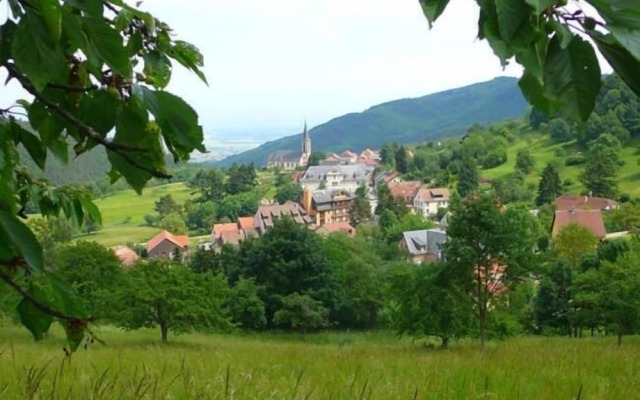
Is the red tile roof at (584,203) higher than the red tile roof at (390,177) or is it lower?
lower

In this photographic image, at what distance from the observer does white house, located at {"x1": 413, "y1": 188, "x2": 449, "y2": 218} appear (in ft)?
275

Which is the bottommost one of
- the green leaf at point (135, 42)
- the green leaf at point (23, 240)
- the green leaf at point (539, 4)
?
the green leaf at point (23, 240)

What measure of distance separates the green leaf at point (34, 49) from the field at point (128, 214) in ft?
214

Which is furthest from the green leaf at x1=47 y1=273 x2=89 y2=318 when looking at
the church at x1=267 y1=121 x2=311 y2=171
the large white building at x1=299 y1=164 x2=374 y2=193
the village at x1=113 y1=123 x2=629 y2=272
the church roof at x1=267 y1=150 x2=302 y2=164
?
the church roof at x1=267 y1=150 x2=302 y2=164

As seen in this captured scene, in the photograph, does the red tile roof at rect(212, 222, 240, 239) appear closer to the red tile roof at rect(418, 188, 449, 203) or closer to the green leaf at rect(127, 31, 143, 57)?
the red tile roof at rect(418, 188, 449, 203)

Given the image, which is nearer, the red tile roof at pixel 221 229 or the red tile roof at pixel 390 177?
the red tile roof at pixel 221 229

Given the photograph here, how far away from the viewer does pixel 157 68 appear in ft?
3.74

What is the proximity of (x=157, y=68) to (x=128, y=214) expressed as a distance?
92631 millimetres

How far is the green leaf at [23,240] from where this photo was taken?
29.7 inches

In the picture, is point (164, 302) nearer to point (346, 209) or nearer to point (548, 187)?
point (548, 187)

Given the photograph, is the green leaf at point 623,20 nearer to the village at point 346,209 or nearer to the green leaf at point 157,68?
the green leaf at point 157,68

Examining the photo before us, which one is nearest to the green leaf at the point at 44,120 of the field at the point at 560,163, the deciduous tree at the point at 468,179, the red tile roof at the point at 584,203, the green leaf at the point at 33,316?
the green leaf at the point at 33,316

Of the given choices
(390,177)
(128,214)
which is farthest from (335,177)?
(128,214)

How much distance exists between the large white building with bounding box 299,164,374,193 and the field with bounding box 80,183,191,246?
19747mm
